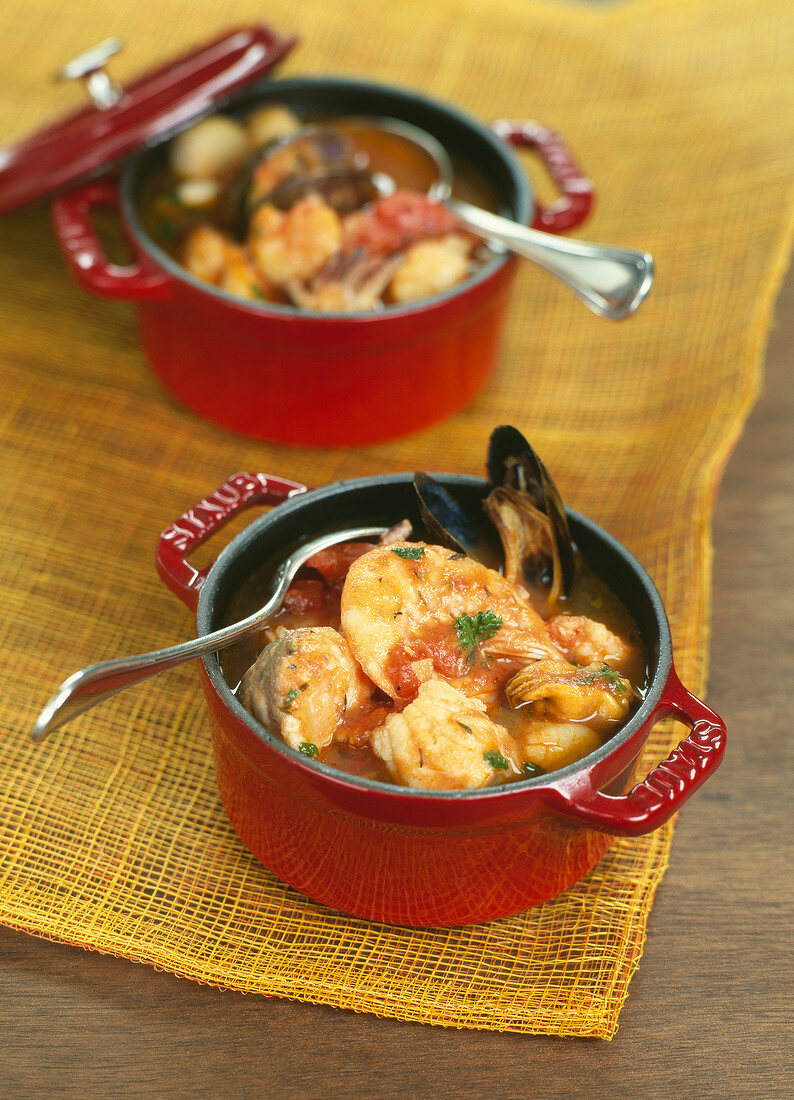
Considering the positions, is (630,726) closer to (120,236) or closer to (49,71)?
(120,236)

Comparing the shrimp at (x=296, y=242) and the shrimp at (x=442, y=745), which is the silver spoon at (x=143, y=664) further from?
the shrimp at (x=296, y=242)

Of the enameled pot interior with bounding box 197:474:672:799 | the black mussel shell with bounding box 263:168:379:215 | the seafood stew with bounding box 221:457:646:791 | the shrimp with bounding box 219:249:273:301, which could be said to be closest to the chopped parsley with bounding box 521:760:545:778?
the seafood stew with bounding box 221:457:646:791

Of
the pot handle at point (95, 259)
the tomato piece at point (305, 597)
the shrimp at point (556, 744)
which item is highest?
the pot handle at point (95, 259)

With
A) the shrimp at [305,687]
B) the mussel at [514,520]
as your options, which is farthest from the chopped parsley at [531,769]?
the mussel at [514,520]

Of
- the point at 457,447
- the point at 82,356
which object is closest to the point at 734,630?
the point at 457,447

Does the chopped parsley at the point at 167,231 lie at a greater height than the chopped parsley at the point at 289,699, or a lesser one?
lesser

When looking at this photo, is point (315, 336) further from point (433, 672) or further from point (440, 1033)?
point (440, 1033)

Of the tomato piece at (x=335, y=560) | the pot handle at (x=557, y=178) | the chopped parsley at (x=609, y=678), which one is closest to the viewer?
the chopped parsley at (x=609, y=678)

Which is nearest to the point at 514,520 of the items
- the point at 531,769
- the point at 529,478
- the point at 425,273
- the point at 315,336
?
the point at 529,478
